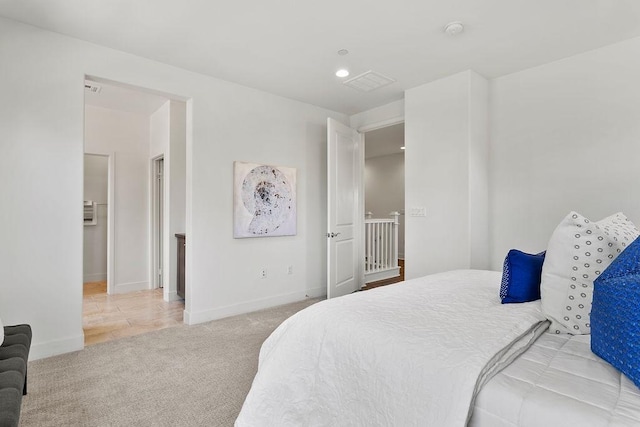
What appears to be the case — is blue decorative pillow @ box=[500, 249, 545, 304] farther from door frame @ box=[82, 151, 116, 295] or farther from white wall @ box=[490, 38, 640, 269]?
door frame @ box=[82, 151, 116, 295]

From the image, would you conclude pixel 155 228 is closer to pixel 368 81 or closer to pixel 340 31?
pixel 368 81

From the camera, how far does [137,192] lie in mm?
5035

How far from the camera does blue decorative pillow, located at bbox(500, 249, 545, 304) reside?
1503mm

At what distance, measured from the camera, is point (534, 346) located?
1149 mm

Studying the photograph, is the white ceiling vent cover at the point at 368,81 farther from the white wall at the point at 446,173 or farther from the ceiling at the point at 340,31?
the white wall at the point at 446,173

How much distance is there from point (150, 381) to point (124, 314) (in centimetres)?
190

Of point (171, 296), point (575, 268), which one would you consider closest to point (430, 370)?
point (575, 268)

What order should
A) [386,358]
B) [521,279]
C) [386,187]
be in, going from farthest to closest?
[386,187] < [521,279] < [386,358]

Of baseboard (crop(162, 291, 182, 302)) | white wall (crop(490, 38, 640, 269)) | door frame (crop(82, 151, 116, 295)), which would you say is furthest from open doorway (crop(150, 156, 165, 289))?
white wall (crop(490, 38, 640, 269))

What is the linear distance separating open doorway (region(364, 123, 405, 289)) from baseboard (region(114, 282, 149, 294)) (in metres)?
3.40

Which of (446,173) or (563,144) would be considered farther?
(446,173)

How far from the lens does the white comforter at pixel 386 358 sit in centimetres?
96

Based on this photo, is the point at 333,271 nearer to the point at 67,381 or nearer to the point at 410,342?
the point at 67,381

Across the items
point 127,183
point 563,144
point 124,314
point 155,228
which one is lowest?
point 124,314
